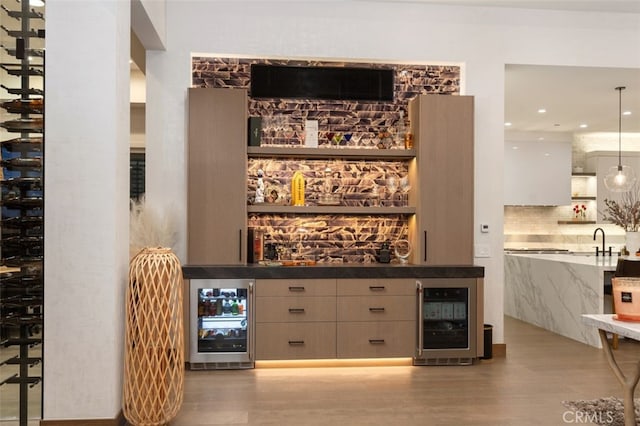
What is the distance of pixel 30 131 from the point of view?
356cm

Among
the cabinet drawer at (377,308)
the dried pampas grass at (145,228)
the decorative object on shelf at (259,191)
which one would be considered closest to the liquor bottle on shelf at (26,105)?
the dried pampas grass at (145,228)

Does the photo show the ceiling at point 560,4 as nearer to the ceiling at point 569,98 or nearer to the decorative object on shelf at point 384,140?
the ceiling at point 569,98

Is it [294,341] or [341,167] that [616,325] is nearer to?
[294,341]

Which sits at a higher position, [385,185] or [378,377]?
[385,185]

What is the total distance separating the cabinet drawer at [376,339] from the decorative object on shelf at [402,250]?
685 mm

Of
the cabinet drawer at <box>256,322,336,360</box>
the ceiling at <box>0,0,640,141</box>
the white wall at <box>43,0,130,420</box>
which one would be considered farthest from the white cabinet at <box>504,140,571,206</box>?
the white wall at <box>43,0,130,420</box>

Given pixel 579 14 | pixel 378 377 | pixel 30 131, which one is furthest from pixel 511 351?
pixel 30 131

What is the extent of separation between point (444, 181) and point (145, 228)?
8.96 ft

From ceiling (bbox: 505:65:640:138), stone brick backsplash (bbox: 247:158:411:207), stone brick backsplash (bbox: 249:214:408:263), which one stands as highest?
ceiling (bbox: 505:65:640:138)

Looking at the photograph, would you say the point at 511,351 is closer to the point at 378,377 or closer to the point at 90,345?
the point at 378,377

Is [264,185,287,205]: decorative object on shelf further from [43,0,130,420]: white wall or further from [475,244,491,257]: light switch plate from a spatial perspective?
[43,0,130,420]: white wall

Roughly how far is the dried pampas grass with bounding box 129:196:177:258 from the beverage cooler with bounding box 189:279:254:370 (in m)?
0.74

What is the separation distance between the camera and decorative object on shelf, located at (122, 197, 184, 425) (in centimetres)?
338

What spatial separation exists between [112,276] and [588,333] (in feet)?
16.0
